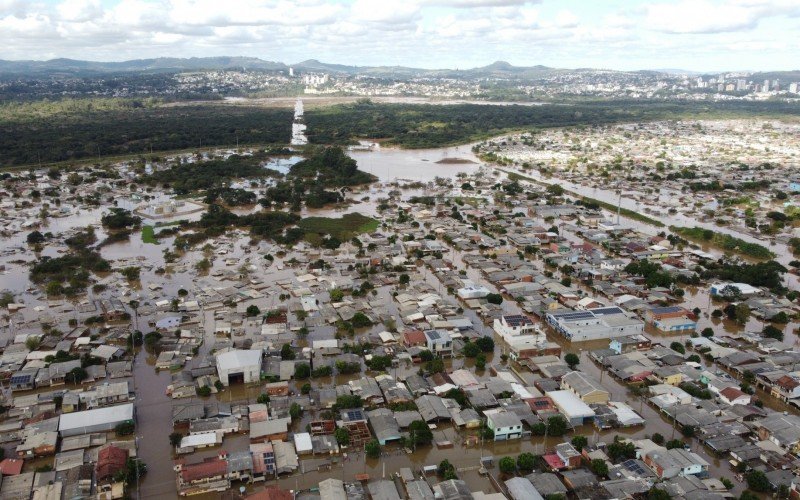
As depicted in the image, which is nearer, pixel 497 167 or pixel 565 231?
pixel 565 231

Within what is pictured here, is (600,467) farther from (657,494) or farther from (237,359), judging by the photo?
(237,359)

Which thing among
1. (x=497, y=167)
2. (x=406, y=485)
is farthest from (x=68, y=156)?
(x=406, y=485)

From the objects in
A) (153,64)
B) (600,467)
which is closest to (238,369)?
(600,467)

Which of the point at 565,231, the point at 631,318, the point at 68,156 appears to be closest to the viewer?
the point at 631,318

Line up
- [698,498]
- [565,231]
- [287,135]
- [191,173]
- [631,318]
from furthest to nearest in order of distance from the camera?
[287,135] → [191,173] → [565,231] → [631,318] → [698,498]

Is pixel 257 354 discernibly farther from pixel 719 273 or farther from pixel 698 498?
pixel 719 273

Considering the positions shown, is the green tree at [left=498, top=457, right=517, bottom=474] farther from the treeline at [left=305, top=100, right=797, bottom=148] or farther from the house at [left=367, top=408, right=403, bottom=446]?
the treeline at [left=305, top=100, right=797, bottom=148]
